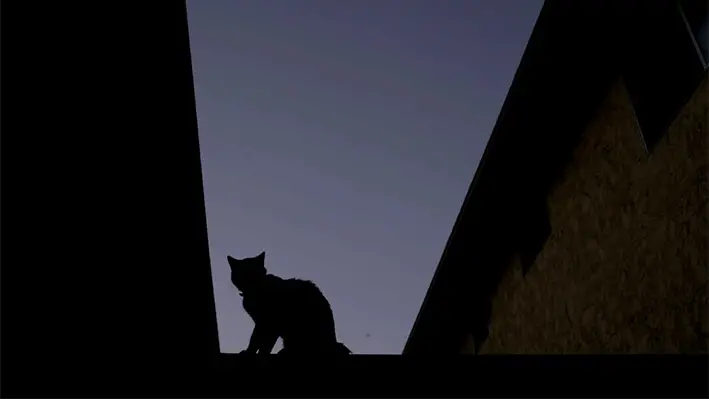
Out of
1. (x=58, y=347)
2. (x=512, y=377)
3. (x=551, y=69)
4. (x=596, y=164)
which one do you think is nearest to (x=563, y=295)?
(x=596, y=164)

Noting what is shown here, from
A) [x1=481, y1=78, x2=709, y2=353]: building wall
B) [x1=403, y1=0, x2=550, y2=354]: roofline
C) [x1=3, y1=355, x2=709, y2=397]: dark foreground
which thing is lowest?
[x1=481, y1=78, x2=709, y2=353]: building wall

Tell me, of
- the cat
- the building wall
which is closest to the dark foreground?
the building wall

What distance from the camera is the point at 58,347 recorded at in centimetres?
267

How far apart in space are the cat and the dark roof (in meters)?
2.38

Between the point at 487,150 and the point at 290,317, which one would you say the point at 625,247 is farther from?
the point at 290,317

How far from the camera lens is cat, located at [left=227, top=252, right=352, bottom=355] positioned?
16.8 ft

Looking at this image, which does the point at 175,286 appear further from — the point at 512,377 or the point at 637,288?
the point at 637,288

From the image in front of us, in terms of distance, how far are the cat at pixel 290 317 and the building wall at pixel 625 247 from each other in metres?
2.06

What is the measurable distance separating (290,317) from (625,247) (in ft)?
8.20

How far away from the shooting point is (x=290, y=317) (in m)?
5.23

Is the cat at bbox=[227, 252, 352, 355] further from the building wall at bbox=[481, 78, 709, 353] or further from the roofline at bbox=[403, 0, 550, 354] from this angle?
the roofline at bbox=[403, 0, 550, 354]

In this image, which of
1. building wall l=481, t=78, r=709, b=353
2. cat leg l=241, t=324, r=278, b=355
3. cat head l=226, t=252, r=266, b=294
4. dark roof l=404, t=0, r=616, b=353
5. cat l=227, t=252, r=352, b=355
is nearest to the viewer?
building wall l=481, t=78, r=709, b=353

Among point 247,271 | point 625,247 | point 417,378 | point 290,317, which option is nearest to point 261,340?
point 290,317

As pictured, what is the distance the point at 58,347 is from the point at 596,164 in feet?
15.0
